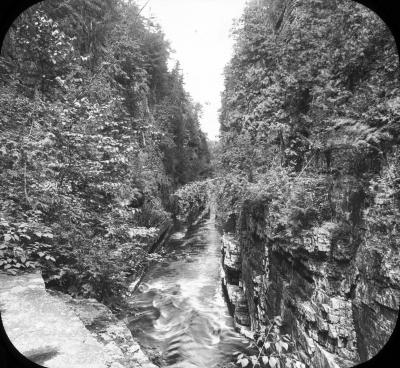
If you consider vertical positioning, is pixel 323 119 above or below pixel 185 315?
above

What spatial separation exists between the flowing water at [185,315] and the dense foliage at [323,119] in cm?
479

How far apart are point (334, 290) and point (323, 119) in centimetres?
429

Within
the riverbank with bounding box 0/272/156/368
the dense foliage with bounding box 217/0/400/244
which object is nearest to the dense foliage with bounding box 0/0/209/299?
the riverbank with bounding box 0/272/156/368

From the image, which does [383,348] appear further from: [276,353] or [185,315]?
[185,315]

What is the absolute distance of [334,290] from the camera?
20.5 ft

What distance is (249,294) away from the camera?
11.6 meters

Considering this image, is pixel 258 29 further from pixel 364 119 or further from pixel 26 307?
pixel 26 307

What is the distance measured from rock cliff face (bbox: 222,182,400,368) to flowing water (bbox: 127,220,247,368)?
2.70 metres

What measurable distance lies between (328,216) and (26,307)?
242 inches

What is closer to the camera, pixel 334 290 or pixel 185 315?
pixel 334 290

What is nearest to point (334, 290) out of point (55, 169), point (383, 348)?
point (383, 348)

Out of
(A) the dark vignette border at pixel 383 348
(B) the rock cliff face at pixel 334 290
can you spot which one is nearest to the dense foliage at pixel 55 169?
(A) the dark vignette border at pixel 383 348

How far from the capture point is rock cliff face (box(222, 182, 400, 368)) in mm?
4992

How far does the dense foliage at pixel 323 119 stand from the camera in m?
6.02
